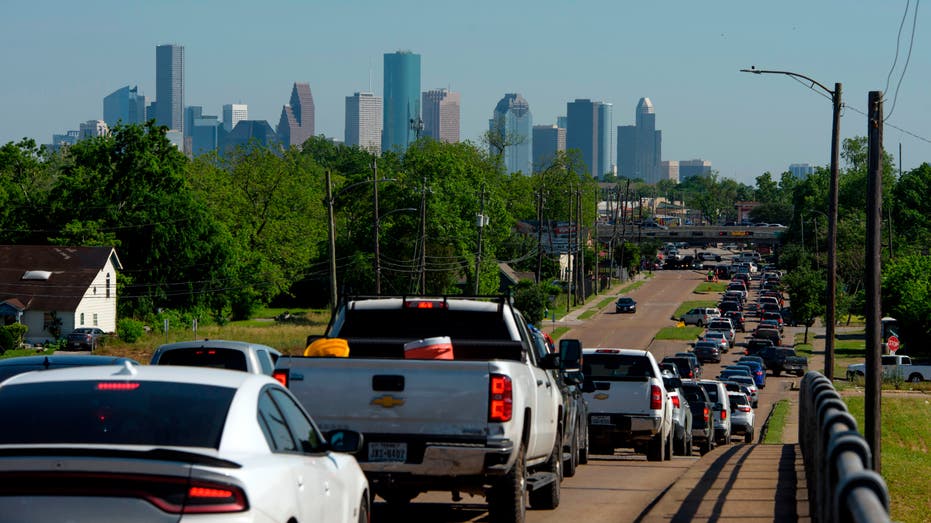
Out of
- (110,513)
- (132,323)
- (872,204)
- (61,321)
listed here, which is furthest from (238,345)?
(61,321)

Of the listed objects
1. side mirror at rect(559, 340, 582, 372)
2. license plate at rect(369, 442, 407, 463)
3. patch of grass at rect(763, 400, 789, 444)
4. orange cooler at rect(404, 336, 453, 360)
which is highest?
orange cooler at rect(404, 336, 453, 360)

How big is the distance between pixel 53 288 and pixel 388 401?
2958 inches

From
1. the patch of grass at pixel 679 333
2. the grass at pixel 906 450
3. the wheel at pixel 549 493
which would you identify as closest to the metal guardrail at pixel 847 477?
the wheel at pixel 549 493

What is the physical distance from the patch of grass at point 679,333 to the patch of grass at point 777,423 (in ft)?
97.8

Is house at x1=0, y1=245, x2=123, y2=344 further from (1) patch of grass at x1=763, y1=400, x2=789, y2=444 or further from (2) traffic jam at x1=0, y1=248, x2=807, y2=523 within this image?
(2) traffic jam at x1=0, y1=248, x2=807, y2=523

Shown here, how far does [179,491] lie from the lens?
640cm

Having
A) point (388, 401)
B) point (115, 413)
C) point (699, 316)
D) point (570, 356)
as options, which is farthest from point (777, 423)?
point (699, 316)

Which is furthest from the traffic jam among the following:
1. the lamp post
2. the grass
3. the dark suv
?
the dark suv

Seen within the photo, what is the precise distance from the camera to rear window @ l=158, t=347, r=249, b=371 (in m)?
18.0

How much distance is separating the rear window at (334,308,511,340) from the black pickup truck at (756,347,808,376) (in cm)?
6090

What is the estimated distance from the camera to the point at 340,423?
1148 centimetres

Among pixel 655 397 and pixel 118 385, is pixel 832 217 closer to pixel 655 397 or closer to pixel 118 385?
pixel 655 397

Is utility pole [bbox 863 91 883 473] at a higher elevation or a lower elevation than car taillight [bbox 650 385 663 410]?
higher

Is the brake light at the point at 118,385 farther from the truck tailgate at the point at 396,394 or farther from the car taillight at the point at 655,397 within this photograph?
the car taillight at the point at 655,397
